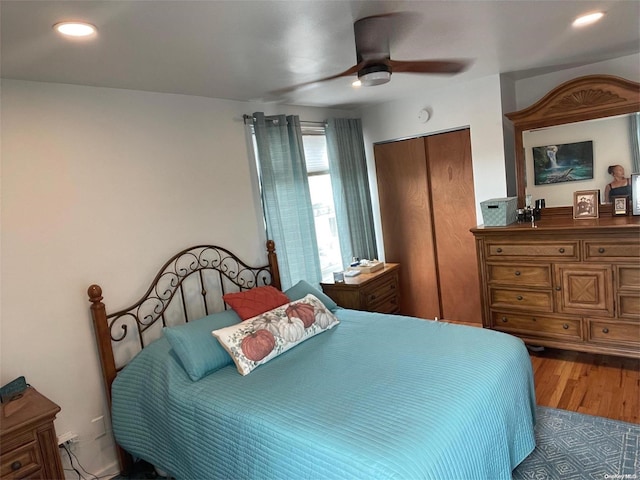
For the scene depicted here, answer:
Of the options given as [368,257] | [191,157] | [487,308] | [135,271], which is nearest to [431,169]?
[368,257]

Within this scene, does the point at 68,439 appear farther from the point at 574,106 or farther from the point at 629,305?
the point at 574,106

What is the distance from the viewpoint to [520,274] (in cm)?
337

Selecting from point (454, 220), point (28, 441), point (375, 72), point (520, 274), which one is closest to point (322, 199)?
point (454, 220)

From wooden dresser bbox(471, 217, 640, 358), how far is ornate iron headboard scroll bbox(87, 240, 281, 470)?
6.04 feet

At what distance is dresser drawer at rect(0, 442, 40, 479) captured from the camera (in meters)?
1.79

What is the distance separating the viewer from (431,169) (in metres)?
4.15

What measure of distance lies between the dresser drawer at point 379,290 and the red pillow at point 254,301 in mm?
863

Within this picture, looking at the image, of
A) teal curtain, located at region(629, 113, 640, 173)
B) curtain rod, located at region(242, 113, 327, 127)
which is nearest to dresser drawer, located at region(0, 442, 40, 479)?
curtain rod, located at region(242, 113, 327, 127)

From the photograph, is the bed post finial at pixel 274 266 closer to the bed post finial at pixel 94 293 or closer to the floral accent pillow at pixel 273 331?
the floral accent pillow at pixel 273 331

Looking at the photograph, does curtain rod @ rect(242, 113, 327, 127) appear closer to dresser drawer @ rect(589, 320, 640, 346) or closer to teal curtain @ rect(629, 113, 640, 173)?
teal curtain @ rect(629, 113, 640, 173)

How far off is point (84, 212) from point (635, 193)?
12.3 feet

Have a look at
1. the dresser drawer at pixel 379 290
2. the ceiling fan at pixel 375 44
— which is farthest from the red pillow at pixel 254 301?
the ceiling fan at pixel 375 44

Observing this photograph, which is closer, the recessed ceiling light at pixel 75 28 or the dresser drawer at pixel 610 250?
the recessed ceiling light at pixel 75 28

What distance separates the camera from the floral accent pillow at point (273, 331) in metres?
2.31
